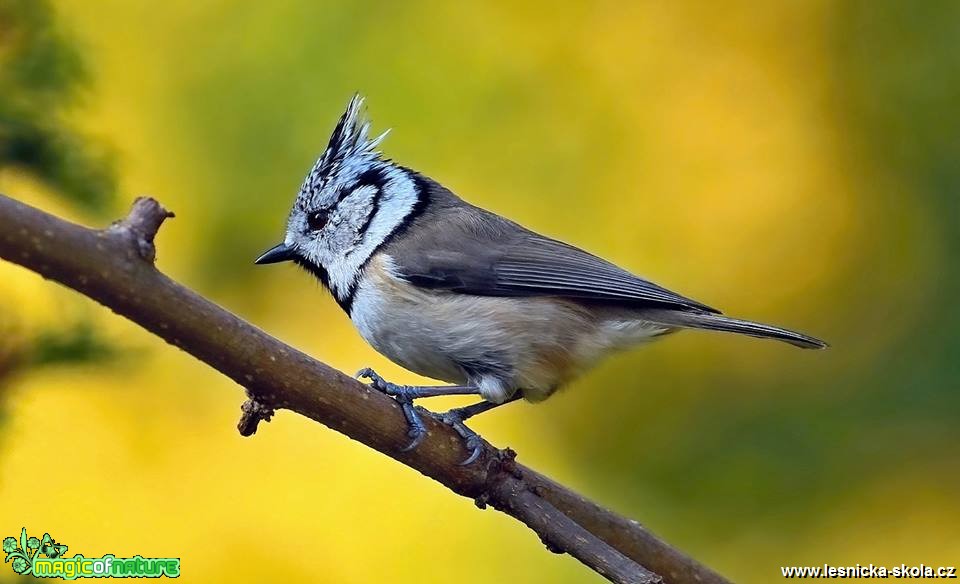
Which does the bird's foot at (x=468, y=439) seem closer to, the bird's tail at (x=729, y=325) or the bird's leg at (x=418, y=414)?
the bird's leg at (x=418, y=414)

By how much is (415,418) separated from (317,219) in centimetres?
104

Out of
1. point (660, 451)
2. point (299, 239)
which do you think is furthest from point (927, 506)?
point (299, 239)

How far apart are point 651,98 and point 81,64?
213 centimetres

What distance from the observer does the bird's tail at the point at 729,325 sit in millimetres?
2330

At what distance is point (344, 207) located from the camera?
8.90ft

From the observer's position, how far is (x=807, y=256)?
320cm

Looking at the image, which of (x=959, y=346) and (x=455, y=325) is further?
(x=959, y=346)

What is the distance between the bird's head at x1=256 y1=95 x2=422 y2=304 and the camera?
2650 mm

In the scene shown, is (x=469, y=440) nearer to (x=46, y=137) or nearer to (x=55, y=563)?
(x=55, y=563)

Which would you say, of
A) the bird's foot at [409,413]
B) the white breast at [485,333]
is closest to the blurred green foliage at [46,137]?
the bird's foot at [409,413]

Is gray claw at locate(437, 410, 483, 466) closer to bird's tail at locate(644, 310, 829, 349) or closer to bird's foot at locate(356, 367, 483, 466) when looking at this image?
bird's foot at locate(356, 367, 483, 466)

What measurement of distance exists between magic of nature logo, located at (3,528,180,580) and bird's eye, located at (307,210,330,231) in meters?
1.01

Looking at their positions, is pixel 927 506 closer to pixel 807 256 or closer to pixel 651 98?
pixel 807 256

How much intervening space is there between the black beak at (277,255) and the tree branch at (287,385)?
3.18 ft
